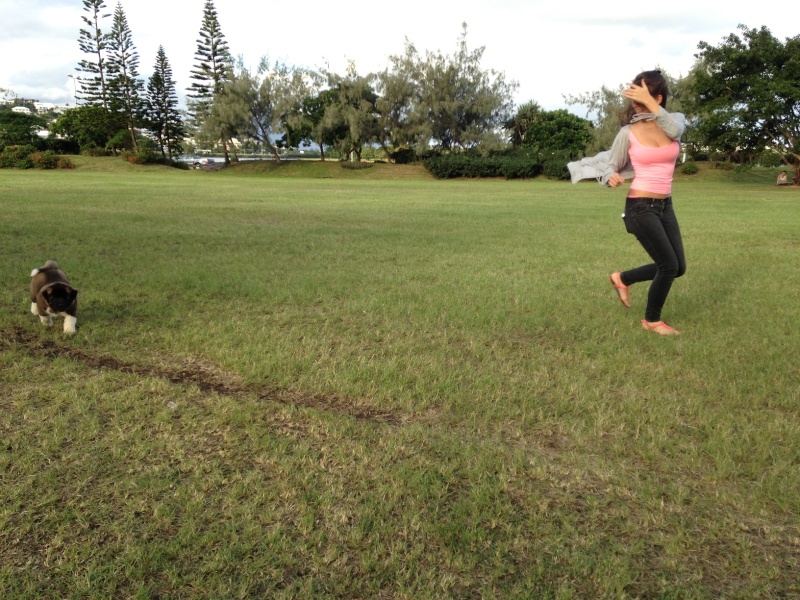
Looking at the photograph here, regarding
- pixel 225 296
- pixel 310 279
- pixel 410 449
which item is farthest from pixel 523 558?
pixel 310 279

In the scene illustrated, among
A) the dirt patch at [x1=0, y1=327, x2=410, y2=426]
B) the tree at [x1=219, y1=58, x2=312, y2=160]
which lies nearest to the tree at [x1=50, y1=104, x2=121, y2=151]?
the tree at [x1=219, y1=58, x2=312, y2=160]

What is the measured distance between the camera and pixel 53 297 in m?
4.99

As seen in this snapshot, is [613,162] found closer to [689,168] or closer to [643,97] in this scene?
[643,97]

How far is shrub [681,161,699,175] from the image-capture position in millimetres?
43281

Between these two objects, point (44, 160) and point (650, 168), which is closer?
point (650, 168)

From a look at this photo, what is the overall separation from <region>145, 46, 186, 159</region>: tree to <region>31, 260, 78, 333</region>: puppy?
60739 mm

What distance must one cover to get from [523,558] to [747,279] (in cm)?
712

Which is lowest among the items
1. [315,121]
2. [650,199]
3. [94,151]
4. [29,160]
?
[650,199]

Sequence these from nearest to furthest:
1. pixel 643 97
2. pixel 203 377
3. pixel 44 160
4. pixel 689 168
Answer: pixel 203 377, pixel 643 97, pixel 689 168, pixel 44 160

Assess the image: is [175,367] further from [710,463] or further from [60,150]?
[60,150]

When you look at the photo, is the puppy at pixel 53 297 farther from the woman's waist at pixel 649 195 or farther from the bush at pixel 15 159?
the bush at pixel 15 159

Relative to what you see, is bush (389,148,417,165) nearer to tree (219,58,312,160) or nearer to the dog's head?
tree (219,58,312,160)

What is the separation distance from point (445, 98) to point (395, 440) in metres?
50.1

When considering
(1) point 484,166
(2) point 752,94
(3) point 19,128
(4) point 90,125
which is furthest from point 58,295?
(3) point 19,128
